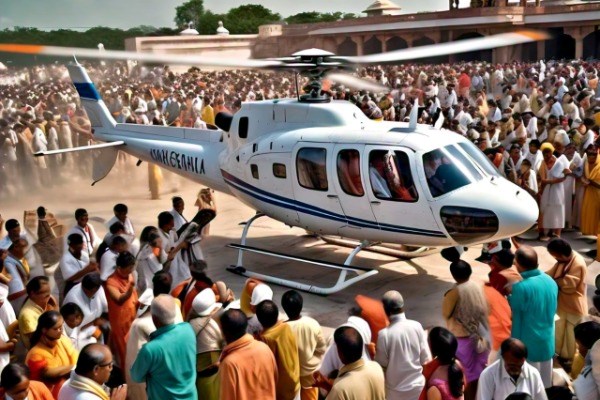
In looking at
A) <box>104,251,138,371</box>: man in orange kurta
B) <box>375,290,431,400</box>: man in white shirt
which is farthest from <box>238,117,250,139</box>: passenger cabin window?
<box>375,290,431,400</box>: man in white shirt

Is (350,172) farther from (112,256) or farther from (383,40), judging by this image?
(383,40)

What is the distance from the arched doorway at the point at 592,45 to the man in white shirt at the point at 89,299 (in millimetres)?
44953

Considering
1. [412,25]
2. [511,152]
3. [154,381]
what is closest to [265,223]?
[511,152]

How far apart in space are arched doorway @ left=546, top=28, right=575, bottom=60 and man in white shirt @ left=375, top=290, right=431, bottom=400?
44.7 metres

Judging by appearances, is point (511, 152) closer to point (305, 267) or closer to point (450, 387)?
point (305, 267)

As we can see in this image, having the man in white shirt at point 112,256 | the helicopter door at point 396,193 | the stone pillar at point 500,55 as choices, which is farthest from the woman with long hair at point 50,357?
the stone pillar at point 500,55

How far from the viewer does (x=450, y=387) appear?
166 inches

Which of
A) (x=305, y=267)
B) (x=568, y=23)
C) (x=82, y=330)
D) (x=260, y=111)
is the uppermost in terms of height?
(x=568, y=23)

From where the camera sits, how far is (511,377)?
4336 mm

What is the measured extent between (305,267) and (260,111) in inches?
86.9

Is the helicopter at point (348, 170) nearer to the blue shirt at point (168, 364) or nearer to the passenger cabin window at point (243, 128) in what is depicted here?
the passenger cabin window at point (243, 128)

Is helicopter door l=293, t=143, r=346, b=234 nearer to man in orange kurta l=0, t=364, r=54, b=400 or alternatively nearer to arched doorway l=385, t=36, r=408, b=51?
man in orange kurta l=0, t=364, r=54, b=400

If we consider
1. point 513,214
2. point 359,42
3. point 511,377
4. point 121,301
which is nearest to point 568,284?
point 513,214

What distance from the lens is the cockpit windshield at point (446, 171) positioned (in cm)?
768
